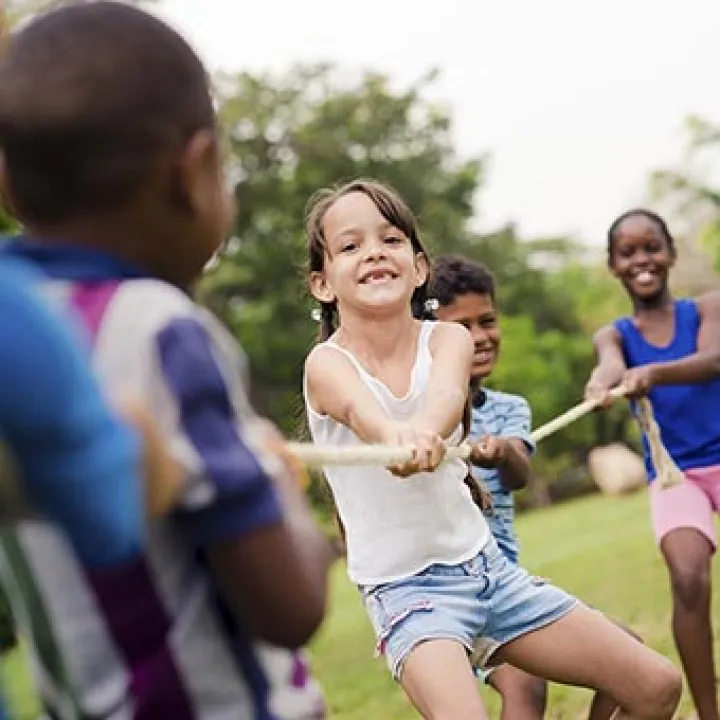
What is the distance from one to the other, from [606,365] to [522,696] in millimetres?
1394

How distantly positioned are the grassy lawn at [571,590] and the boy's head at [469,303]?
162cm

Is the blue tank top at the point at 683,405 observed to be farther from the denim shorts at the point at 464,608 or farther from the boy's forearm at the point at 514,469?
the denim shorts at the point at 464,608

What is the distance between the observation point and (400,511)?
134 inches

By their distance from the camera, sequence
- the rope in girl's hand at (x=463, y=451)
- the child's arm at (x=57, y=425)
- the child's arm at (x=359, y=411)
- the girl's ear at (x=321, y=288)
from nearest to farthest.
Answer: the child's arm at (x=57, y=425)
the rope in girl's hand at (x=463, y=451)
the child's arm at (x=359, y=411)
the girl's ear at (x=321, y=288)

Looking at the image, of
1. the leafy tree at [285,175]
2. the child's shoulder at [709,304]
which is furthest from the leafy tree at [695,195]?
the child's shoulder at [709,304]

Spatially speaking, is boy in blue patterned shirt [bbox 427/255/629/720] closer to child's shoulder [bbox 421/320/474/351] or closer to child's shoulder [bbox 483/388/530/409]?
child's shoulder [bbox 483/388/530/409]

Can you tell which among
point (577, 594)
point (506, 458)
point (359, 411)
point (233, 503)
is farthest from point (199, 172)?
point (577, 594)

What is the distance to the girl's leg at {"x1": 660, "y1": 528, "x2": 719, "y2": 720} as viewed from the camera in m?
4.94

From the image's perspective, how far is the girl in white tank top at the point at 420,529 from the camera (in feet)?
10.8

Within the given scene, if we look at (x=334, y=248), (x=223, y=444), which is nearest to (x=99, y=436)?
(x=223, y=444)

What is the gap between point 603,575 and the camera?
36.4 feet

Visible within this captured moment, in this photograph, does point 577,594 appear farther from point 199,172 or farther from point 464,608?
point 199,172

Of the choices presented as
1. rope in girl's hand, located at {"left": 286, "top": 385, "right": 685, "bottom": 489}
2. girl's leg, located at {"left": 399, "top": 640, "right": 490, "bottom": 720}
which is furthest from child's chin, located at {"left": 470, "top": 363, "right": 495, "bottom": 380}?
girl's leg, located at {"left": 399, "top": 640, "right": 490, "bottom": 720}

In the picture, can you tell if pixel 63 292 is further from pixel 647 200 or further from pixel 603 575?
pixel 647 200
